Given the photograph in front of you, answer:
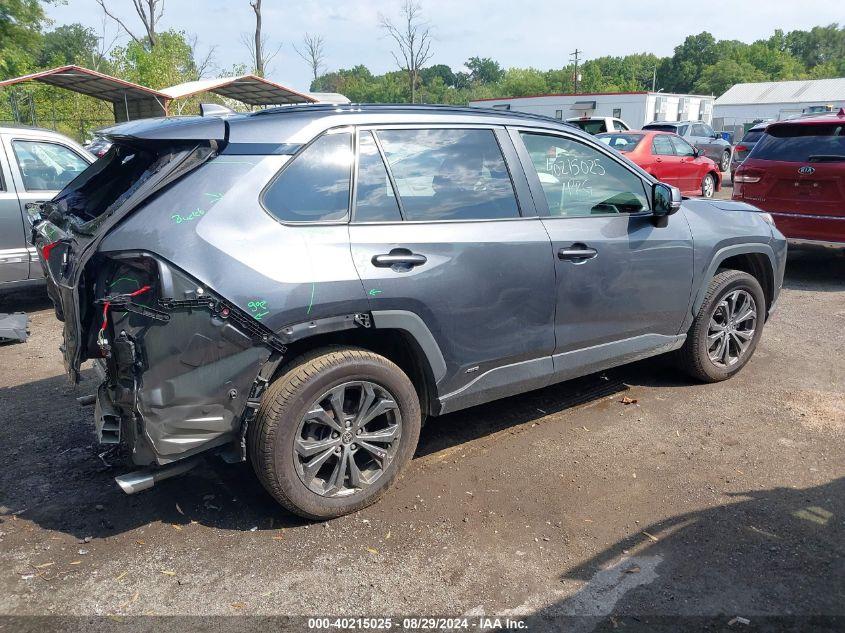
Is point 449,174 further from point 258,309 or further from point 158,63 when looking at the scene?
point 158,63

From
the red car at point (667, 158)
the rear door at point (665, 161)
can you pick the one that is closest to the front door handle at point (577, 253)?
the red car at point (667, 158)

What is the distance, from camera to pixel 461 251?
3.46m

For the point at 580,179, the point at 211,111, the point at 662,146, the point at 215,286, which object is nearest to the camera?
the point at 215,286

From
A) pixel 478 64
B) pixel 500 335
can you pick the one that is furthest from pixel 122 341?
pixel 478 64

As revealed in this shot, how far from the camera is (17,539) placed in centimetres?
320

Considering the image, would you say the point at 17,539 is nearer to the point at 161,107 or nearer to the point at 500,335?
the point at 500,335

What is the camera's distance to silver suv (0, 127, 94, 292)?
669 cm

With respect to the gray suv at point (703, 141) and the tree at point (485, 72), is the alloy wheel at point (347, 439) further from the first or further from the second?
the tree at point (485, 72)

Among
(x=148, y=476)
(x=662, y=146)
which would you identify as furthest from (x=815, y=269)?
(x=148, y=476)

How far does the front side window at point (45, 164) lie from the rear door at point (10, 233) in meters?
0.14

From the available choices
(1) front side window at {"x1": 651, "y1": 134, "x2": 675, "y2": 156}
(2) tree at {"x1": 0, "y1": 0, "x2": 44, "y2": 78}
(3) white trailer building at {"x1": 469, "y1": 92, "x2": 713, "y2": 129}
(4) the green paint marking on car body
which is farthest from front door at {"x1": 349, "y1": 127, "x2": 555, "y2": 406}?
(3) white trailer building at {"x1": 469, "y1": 92, "x2": 713, "y2": 129}

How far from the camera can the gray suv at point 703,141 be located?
21.9m

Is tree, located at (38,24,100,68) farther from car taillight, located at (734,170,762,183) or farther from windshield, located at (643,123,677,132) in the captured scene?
car taillight, located at (734,170,762,183)

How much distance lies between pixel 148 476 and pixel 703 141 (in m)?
22.5
